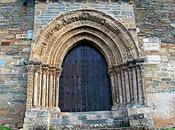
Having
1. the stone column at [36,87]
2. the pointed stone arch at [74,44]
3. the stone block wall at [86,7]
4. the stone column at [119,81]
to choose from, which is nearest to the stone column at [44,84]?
the pointed stone arch at [74,44]

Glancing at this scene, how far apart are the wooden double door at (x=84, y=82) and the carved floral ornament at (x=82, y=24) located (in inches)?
28.0

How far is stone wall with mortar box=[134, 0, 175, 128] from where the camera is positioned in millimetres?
8539

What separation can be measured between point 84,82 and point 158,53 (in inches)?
94.4

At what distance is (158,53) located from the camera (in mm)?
9234

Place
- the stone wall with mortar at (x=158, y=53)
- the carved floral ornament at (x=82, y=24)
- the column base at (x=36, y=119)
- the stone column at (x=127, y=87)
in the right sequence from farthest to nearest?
1. the carved floral ornament at (x=82, y=24)
2. the stone wall with mortar at (x=158, y=53)
3. the stone column at (x=127, y=87)
4. the column base at (x=36, y=119)

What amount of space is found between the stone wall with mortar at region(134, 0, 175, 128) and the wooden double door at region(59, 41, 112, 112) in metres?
1.24

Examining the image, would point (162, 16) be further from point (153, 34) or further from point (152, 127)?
point (152, 127)

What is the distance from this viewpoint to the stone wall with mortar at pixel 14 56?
8.27 metres

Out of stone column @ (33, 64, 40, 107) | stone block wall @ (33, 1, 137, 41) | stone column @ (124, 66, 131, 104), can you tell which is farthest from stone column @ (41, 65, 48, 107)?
stone column @ (124, 66, 131, 104)

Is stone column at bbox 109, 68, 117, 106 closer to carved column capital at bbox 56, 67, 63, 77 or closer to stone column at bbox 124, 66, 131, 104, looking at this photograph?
stone column at bbox 124, 66, 131, 104

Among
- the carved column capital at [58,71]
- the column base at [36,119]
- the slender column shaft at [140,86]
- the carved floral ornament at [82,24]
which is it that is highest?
the carved floral ornament at [82,24]

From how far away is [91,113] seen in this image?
27.8 feet

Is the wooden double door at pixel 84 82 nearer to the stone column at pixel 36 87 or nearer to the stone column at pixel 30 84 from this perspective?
the stone column at pixel 36 87

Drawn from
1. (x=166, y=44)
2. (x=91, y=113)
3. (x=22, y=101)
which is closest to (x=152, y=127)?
(x=91, y=113)
